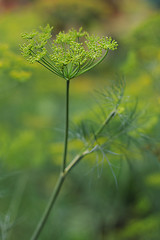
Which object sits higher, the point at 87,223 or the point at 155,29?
the point at 155,29

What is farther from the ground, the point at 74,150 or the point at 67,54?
the point at 67,54

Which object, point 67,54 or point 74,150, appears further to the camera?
point 74,150

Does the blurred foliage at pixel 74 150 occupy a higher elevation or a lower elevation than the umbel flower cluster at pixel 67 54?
lower

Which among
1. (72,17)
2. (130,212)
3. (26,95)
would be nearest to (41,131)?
(26,95)

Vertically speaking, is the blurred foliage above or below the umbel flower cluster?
below

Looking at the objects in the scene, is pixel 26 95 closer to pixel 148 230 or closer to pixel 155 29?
pixel 155 29

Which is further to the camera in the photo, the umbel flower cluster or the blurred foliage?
the blurred foliage

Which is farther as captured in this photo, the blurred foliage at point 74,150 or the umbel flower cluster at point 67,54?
the blurred foliage at point 74,150

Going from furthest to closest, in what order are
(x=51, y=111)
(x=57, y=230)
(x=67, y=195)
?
(x=51, y=111), (x=67, y=195), (x=57, y=230)
